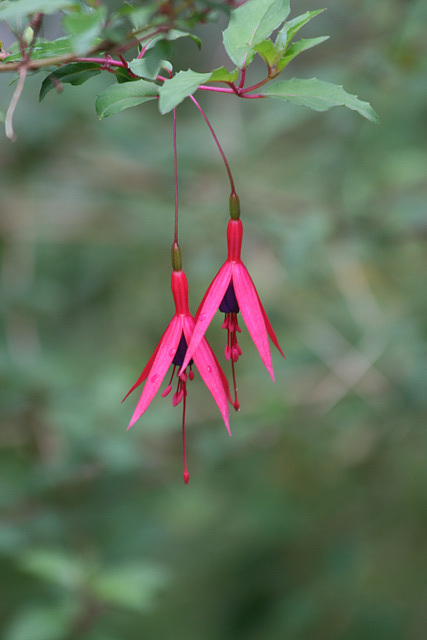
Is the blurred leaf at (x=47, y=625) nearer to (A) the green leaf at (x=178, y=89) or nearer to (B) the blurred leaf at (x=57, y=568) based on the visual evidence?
(B) the blurred leaf at (x=57, y=568)

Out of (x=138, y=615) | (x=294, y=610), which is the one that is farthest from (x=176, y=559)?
(x=294, y=610)

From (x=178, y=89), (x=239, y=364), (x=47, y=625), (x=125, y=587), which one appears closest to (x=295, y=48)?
(x=178, y=89)

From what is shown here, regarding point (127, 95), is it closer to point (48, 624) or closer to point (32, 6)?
point (32, 6)

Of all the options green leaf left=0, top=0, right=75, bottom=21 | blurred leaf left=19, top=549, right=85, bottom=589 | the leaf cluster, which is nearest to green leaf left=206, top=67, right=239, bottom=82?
the leaf cluster

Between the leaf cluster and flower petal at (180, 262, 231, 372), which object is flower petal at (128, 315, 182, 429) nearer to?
flower petal at (180, 262, 231, 372)

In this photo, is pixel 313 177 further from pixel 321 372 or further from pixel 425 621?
pixel 425 621

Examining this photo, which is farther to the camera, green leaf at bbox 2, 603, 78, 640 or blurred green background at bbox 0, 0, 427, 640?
blurred green background at bbox 0, 0, 427, 640
